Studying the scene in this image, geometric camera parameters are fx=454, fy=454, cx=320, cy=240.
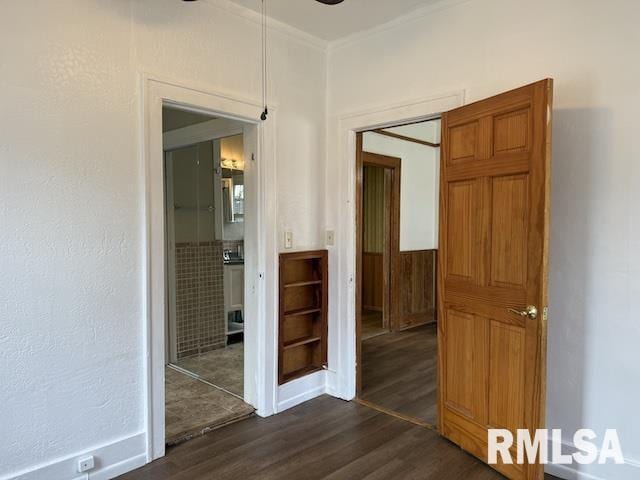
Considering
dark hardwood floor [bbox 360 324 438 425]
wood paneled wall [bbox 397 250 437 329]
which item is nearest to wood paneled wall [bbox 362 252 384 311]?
wood paneled wall [bbox 397 250 437 329]

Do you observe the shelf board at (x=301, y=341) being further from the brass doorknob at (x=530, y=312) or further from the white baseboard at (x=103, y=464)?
the brass doorknob at (x=530, y=312)

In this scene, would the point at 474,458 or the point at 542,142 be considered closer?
the point at 542,142

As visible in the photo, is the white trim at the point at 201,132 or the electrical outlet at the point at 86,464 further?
the white trim at the point at 201,132

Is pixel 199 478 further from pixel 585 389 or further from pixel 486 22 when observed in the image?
pixel 486 22

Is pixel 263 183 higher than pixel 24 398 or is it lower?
higher

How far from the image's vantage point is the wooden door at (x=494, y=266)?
7.33 ft

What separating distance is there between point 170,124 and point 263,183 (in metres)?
1.78

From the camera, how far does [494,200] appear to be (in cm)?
247

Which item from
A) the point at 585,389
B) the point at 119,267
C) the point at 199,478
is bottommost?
the point at 199,478

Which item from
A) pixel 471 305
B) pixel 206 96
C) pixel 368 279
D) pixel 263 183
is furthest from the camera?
pixel 368 279

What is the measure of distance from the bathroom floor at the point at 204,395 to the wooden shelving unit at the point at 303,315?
0.44 m

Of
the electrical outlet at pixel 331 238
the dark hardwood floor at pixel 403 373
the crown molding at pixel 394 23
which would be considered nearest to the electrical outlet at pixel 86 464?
the dark hardwood floor at pixel 403 373

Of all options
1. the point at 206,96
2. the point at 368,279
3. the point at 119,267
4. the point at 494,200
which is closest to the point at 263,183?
the point at 206,96

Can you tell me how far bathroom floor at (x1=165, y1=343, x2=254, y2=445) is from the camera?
3.01 meters
